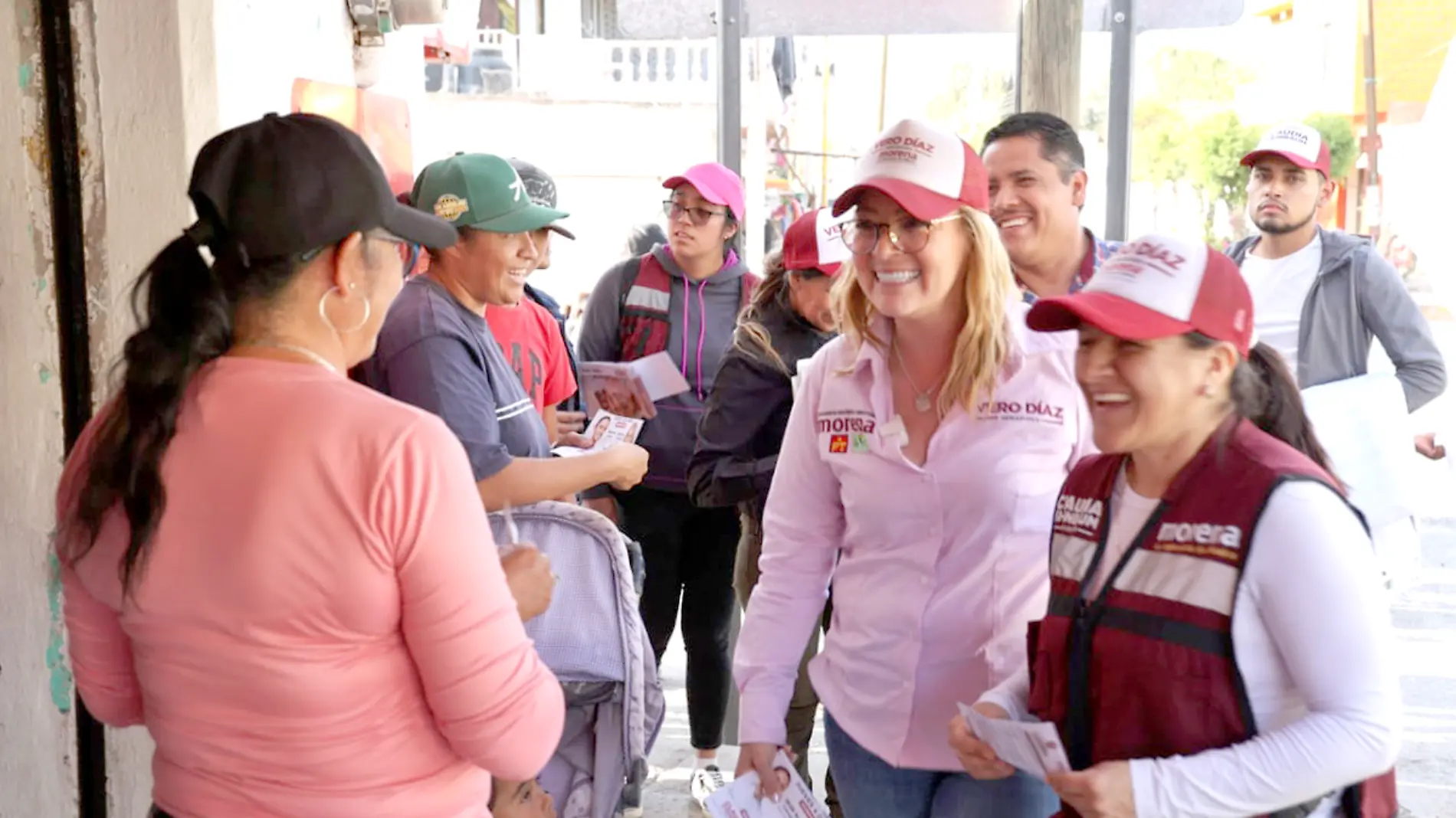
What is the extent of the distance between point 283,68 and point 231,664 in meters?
2.26

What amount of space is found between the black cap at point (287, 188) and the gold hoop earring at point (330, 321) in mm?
62

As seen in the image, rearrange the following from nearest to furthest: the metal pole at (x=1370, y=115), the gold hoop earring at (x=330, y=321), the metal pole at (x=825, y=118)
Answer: the gold hoop earring at (x=330, y=321) → the metal pole at (x=1370, y=115) → the metal pole at (x=825, y=118)

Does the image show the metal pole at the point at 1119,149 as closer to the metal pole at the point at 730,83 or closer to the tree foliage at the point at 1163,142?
the metal pole at the point at 730,83

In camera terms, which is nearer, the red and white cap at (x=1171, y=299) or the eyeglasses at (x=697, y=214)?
the red and white cap at (x=1171, y=299)

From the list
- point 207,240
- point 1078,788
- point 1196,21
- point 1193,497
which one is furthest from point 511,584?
point 1196,21

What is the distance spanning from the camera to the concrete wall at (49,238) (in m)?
2.67

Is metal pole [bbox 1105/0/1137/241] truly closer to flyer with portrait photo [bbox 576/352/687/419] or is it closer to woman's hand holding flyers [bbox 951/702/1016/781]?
flyer with portrait photo [bbox 576/352/687/419]

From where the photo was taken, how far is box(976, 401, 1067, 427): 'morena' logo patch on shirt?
7.00 feet

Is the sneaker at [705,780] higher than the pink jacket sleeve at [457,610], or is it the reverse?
the pink jacket sleeve at [457,610]

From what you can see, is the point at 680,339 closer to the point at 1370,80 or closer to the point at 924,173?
the point at 924,173

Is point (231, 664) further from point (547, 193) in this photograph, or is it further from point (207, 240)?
point (547, 193)

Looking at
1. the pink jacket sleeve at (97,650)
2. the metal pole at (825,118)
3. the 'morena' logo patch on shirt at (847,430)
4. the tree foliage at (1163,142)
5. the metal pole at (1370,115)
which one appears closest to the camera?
the pink jacket sleeve at (97,650)

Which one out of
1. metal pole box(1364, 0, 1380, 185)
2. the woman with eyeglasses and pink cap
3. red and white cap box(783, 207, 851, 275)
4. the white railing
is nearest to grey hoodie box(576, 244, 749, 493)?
the woman with eyeglasses and pink cap

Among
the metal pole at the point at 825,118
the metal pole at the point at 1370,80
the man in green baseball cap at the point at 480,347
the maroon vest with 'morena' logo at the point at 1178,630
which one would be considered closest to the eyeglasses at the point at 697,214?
the man in green baseball cap at the point at 480,347
